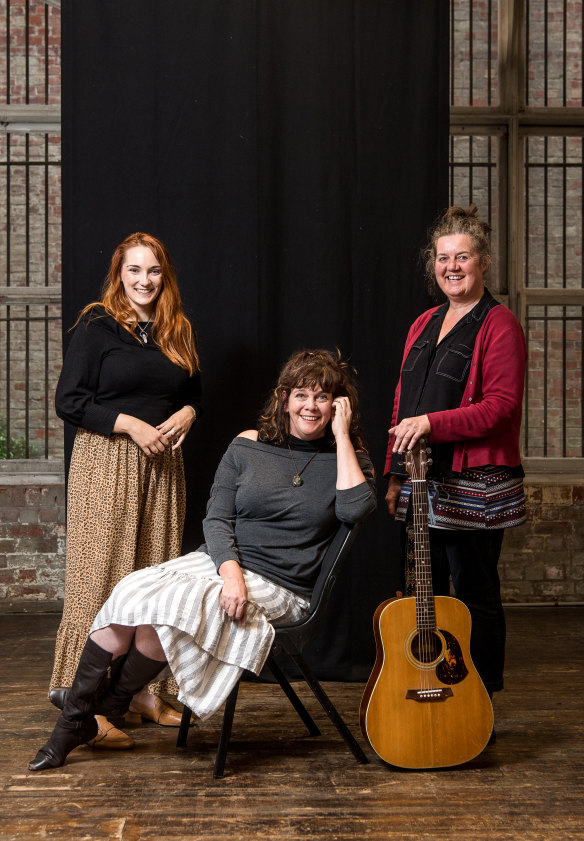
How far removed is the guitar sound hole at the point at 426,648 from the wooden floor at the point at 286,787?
337 mm

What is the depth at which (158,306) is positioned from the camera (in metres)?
2.73

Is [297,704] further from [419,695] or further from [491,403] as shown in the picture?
[491,403]

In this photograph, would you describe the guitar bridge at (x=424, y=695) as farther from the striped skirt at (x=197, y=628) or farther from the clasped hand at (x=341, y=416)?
the clasped hand at (x=341, y=416)

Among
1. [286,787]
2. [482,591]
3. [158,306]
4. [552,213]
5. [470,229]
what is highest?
[552,213]

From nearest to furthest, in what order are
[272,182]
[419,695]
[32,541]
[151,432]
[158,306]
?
[419,695], [151,432], [158,306], [272,182], [32,541]

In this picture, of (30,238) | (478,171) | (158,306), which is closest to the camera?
(158,306)

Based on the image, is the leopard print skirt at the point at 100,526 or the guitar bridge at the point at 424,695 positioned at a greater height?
the leopard print skirt at the point at 100,526

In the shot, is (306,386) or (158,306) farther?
(158,306)

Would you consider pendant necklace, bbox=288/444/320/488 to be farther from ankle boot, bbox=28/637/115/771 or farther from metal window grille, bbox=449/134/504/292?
metal window grille, bbox=449/134/504/292

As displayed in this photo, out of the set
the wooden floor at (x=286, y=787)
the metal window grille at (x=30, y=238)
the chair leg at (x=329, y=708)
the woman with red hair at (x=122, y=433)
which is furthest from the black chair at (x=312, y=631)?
the metal window grille at (x=30, y=238)

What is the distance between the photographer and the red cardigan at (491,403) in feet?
7.55

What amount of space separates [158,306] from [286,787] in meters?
1.59

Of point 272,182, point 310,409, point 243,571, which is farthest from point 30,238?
point 243,571

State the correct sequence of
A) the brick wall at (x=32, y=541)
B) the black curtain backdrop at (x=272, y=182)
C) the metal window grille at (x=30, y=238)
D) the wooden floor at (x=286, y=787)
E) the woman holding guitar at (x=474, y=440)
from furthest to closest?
the metal window grille at (x=30, y=238) → the brick wall at (x=32, y=541) → the black curtain backdrop at (x=272, y=182) → the woman holding guitar at (x=474, y=440) → the wooden floor at (x=286, y=787)
